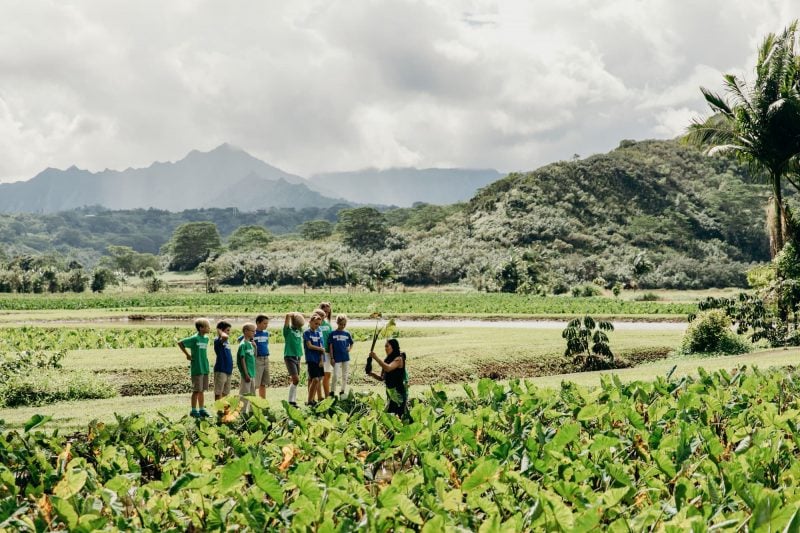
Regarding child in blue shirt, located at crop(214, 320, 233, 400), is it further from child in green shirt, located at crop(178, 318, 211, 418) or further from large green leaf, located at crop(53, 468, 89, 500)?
large green leaf, located at crop(53, 468, 89, 500)

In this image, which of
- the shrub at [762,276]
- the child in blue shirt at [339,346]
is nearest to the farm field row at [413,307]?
the shrub at [762,276]

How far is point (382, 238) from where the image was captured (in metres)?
114

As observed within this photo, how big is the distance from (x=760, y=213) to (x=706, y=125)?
83.8 m

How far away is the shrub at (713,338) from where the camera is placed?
20.0 meters

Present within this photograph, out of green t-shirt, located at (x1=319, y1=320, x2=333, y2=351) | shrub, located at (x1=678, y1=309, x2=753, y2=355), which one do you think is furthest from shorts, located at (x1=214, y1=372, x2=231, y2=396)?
shrub, located at (x1=678, y1=309, x2=753, y2=355)

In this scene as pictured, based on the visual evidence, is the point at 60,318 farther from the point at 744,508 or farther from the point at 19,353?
the point at 744,508

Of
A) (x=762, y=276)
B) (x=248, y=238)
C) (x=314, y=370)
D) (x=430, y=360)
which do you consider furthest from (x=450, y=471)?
(x=248, y=238)

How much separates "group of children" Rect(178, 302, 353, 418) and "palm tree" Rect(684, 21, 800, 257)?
17682 millimetres

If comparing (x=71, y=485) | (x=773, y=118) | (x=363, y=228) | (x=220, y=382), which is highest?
(x=363, y=228)

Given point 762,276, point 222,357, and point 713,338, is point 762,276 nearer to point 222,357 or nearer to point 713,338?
point 713,338

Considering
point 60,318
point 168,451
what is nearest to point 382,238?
point 60,318

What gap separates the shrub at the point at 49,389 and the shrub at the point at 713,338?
16.2 metres

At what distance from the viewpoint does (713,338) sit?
789 inches

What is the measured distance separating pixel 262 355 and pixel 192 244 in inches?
5667
